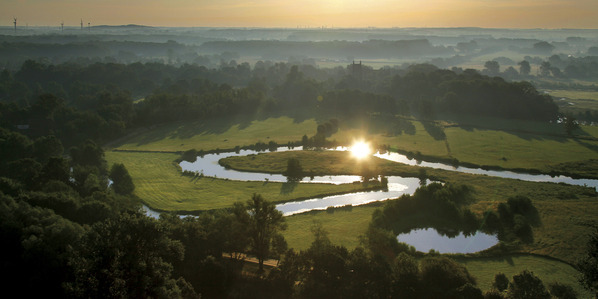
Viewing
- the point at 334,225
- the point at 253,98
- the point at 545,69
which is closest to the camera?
the point at 334,225

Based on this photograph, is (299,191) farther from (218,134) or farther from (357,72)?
(357,72)

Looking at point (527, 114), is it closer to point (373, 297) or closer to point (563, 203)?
point (563, 203)

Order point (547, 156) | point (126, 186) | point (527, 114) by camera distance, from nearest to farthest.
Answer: point (126, 186) → point (547, 156) → point (527, 114)

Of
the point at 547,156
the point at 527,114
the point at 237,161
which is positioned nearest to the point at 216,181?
the point at 237,161

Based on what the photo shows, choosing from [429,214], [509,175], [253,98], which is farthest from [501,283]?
[253,98]

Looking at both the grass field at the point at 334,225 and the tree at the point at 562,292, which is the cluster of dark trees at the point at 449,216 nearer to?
the grass field at the point at 334,225

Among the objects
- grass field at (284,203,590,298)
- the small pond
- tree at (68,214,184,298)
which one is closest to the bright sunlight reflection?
grass field at (284,203,590,298)

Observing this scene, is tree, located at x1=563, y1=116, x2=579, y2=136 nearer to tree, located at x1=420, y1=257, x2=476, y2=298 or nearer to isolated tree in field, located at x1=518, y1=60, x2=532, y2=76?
tree, located at x1=420, y1=257, x2=476, y2=298
